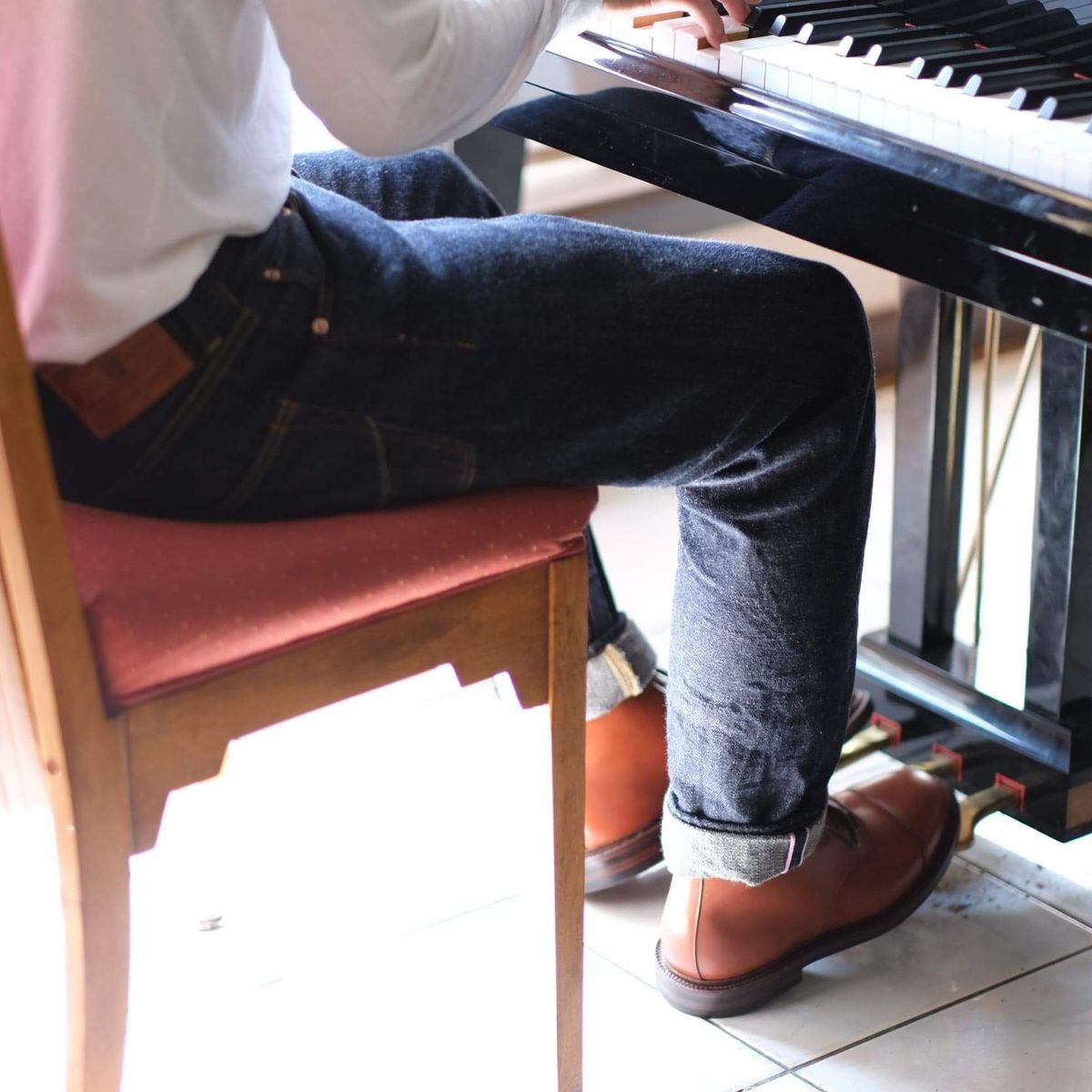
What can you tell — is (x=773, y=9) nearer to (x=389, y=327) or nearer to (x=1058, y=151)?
(x=1058, y=151)

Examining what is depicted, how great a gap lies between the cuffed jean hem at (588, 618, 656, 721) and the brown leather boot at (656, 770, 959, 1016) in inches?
7.5

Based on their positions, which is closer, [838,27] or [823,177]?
[823,177]

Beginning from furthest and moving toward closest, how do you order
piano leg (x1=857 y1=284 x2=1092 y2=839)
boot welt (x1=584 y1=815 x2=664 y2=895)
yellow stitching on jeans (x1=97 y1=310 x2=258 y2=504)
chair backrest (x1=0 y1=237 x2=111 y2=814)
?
1. boot welt (x1=584 y1=815 x2=664 y2=895)
2. piano leg (x1=857 y1=284 x2=1092 y2=839)
3. yellow stitching on jeans (x1=97 y1=310 x2=258 y2=504)
4. chair backrest (x1=0 y1=237 x2=111 y2=814)

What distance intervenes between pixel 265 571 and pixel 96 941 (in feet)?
0.77

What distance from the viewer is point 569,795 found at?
1.07 meters

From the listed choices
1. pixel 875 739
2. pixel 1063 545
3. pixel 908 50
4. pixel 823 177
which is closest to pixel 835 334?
pixel 823 177

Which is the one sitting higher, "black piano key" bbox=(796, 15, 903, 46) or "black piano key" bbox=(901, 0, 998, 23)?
"black piano key" bbox=(901, 0, 998, 23)

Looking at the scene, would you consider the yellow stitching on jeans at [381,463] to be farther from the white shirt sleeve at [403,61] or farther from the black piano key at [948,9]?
the black piano key at [948,9]

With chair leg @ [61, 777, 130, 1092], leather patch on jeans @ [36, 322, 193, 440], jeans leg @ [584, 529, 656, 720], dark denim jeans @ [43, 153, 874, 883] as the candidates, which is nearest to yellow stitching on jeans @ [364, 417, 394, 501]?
dark denim jeans @ [43, 153, 874, 883]

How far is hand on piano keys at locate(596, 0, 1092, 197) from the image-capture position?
3.03ft

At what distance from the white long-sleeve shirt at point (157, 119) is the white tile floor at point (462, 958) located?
424mm

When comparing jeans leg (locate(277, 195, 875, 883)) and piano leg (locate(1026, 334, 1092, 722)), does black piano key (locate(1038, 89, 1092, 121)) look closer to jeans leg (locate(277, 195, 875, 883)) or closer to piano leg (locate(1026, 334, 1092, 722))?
jeans leg (locate(277, 195, 875, 883))

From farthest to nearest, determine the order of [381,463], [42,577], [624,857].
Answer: [624,857]
[381,463]
[42,577]

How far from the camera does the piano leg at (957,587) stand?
1300 mm
